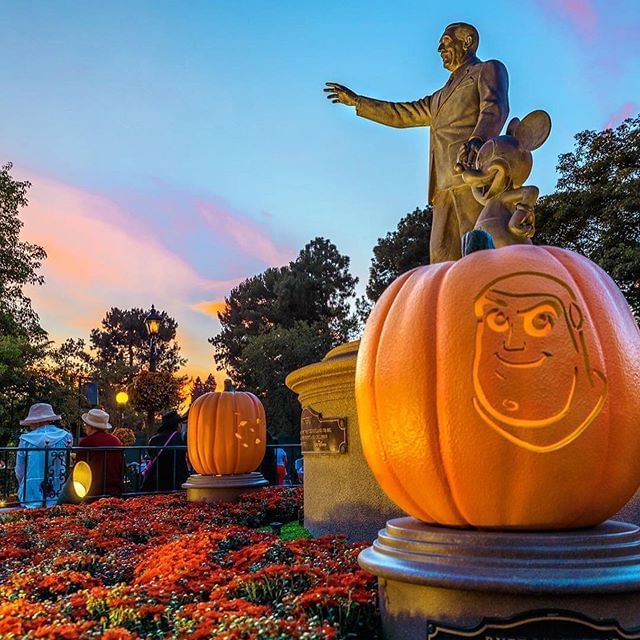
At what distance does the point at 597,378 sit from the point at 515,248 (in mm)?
538

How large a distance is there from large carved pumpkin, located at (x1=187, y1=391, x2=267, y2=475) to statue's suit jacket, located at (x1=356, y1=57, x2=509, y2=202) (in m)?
3.39

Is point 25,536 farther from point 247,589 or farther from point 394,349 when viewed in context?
point 394,349

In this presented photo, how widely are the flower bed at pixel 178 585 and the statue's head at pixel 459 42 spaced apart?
12.9 feet

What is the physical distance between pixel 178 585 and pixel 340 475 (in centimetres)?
177

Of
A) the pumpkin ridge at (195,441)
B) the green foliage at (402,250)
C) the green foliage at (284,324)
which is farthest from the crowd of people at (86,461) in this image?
the green foliage at (284,324)

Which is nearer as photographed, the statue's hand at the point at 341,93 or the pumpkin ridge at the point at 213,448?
the statue's hand at the point at 341,93

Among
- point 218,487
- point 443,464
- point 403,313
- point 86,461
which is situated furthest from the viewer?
point 86,461

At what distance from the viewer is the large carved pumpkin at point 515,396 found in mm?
1835

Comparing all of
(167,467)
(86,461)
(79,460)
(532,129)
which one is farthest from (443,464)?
(167,467)

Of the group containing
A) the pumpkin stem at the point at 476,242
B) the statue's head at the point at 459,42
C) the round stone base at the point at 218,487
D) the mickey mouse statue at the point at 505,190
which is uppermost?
the statue's head at the point at 459,42

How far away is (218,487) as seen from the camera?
657 centimetres

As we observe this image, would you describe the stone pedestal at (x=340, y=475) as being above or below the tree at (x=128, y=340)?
below

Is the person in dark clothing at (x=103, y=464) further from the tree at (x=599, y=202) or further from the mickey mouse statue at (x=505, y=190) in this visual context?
the tree at (x=599, y=202)

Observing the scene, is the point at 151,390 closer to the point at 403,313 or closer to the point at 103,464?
the point at 103,464
